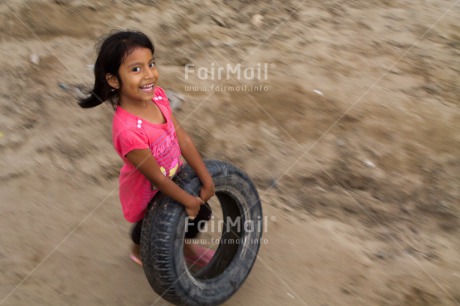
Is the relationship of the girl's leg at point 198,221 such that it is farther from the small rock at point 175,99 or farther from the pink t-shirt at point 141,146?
the small rock at point 175,99

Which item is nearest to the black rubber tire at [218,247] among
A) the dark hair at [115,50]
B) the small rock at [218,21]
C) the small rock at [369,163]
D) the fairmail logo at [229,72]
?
the dark hair at [115,50]

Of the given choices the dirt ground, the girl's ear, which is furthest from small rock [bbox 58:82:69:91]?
the girl's ear

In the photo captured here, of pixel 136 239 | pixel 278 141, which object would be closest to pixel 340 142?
pixel 278 141

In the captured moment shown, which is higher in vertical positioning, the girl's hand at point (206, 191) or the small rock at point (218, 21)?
the girl's hand at point (206, 191)

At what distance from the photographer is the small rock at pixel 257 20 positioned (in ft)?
18.9

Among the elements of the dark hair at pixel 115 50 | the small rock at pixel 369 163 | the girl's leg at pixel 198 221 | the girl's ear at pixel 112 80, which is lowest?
the small rock at pixel 369 163

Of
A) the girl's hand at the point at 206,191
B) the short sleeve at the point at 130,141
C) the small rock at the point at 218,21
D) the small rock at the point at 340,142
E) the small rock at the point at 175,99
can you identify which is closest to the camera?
the short sleeve at the point at 130,141

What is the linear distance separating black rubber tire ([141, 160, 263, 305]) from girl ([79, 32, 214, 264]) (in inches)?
3.1

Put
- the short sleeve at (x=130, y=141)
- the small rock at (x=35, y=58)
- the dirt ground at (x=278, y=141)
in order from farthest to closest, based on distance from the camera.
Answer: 1. the small rock at (x=35, y=58)
2. the dirt ground at (x=278, y=141)
3. the short sleeve at (x=130, y=141)

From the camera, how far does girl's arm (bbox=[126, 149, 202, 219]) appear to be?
234 centimetres

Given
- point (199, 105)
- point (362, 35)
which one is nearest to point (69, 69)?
point (199, 105)

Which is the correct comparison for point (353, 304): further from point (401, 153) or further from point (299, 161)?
point (401, 153)

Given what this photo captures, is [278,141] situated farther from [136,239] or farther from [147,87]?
[147,87]

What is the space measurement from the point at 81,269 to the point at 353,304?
1682 mm
